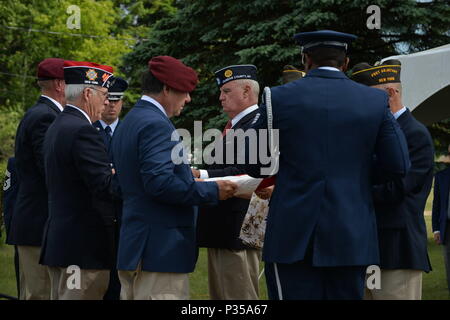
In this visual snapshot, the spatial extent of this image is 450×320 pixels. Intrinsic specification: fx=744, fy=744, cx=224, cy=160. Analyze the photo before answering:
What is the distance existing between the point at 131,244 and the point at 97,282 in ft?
2.59

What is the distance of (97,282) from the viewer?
4707 mm

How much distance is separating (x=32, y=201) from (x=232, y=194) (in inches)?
69.9

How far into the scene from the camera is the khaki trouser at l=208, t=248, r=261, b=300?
525 cm

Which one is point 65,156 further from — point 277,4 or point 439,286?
point 277,4

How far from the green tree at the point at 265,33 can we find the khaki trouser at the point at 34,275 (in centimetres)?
954

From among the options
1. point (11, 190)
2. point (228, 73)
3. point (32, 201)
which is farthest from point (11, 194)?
point (228, 73)

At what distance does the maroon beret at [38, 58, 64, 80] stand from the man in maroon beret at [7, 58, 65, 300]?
256 millimetres

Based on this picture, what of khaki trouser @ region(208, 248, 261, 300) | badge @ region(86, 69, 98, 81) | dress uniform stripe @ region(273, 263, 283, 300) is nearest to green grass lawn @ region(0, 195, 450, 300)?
khaki trouser @ region(208, 248, 261, 300)

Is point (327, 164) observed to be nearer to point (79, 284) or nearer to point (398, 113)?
point (398, 113)

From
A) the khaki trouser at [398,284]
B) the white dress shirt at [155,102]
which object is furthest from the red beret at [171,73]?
the khaki trouser at [398,284]

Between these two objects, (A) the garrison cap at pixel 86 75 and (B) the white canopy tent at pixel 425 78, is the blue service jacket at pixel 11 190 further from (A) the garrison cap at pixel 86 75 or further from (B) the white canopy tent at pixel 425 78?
(B) the white canopy tent at pixel 425 78

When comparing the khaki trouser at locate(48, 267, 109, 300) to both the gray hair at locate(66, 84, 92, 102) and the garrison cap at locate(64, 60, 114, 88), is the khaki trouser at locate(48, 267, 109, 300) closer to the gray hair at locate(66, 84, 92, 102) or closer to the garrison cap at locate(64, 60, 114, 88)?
the gray hair at locate(66, 84, 92, 102)

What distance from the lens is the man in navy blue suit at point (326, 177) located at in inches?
144

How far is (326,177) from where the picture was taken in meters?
3.65
